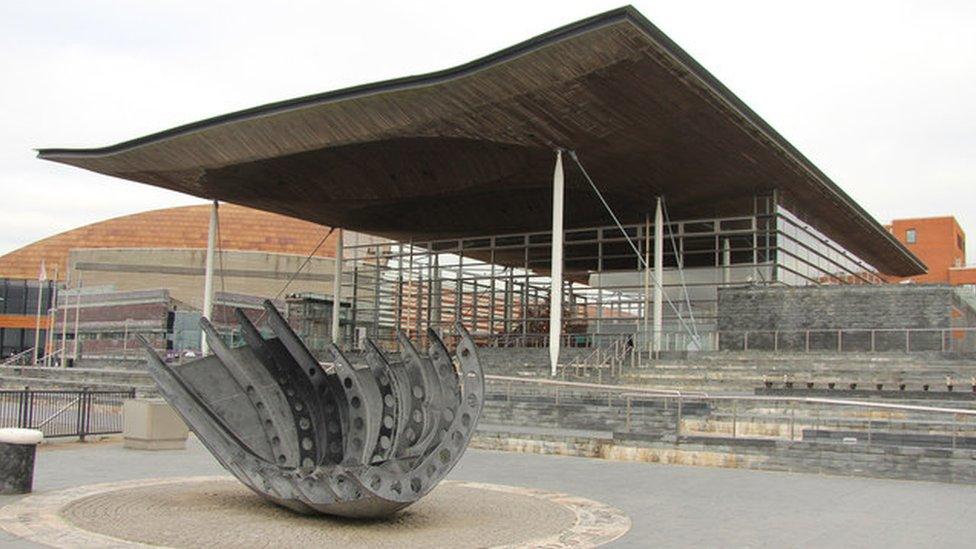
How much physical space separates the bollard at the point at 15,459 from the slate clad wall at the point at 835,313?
24.0 m

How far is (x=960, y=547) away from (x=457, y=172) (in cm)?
2881

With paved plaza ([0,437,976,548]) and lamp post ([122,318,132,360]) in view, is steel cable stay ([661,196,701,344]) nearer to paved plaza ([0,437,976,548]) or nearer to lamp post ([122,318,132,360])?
paved plaza ([0,437,976,548])

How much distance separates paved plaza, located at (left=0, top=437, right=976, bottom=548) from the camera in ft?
32.2

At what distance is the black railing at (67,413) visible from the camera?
18.7m

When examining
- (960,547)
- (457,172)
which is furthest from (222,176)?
(960,547)

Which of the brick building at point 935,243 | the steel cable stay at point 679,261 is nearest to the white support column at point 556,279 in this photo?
the steel cable stay at point 679,261

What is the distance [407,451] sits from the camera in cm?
1034

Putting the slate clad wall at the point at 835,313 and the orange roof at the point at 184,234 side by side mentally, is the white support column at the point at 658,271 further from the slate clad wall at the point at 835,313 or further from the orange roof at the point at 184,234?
the orange roof at the point at 184,234

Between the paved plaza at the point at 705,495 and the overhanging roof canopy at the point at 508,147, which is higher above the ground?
the overhanging roof canopy at the point at 508,147

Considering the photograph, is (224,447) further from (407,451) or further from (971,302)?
(971,302)

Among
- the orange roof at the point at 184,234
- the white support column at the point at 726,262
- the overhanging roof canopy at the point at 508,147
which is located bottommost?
the white support column at the point at 726,262

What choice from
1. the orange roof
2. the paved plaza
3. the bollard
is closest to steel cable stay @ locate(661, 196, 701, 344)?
the paved plaza

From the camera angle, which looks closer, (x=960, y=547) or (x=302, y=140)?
(x=960, y=547)

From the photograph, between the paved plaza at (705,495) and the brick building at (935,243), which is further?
the brick building at (935,243)
